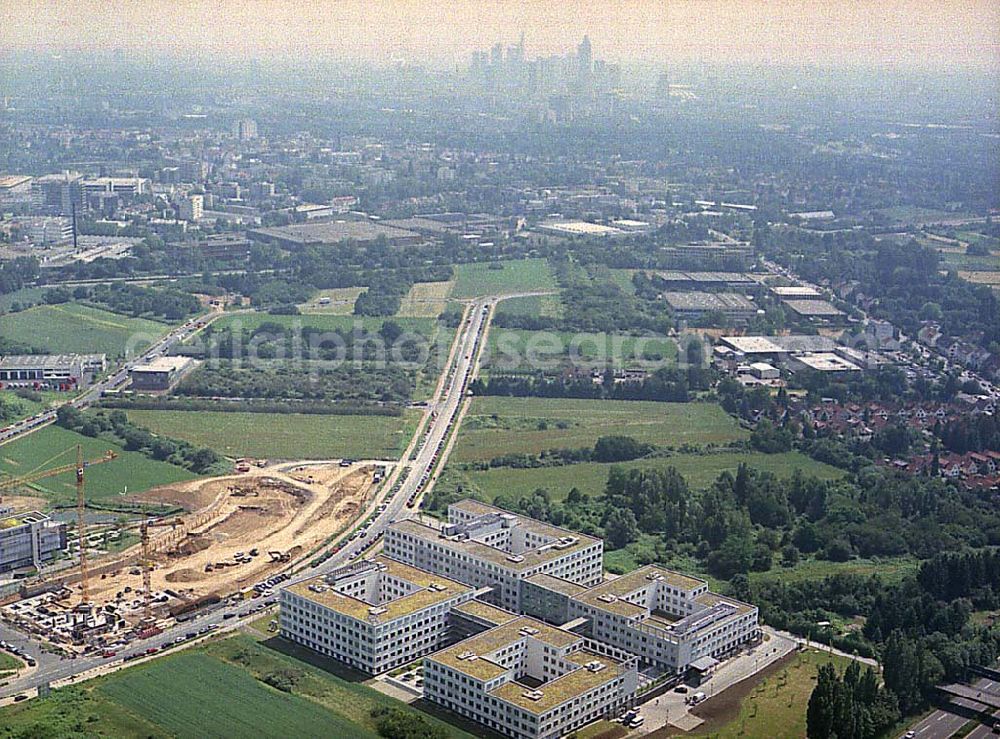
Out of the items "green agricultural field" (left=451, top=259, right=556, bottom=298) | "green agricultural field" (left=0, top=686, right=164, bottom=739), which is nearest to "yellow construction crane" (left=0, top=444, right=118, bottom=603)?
"green agricultural field" (left=0, top=686, right=164, bottom=739)

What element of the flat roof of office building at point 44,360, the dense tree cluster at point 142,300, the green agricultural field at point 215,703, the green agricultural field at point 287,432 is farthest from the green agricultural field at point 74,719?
the dense tree cluster at point 142,300

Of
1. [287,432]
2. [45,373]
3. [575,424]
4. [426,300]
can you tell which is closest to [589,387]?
[575,424]

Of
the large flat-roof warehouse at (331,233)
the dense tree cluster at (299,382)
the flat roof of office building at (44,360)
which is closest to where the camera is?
the dense tree cluster at (299,382)

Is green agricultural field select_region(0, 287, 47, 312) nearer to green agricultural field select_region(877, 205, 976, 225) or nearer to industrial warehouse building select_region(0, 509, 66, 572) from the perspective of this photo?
industrial warehouse building select_region(0, 509, 66, 572)

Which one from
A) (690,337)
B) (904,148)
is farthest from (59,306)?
(904,148)

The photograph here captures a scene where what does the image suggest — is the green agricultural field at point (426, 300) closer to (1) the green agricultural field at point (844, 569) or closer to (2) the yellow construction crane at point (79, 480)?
(2) the yellow construction crane at point (79, 480)

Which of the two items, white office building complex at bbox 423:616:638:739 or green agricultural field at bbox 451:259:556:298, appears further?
green agricultural field at bbox 451:259:556:298
